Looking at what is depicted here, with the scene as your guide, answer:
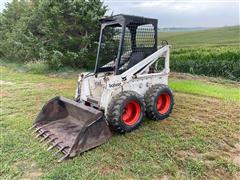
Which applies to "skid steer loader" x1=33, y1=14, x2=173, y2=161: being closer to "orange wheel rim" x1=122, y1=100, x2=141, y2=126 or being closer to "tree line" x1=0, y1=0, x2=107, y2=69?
"orange wheel rim" x1=122, y1=100, x2=141, y2=126

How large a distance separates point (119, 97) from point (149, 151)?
913mm

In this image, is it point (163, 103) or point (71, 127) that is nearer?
point (71, 127)

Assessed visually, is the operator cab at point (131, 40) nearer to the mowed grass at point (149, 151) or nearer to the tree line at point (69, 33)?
the mowed grass at point (149, 151)

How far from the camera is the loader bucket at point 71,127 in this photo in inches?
127

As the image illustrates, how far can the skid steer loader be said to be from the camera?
140 inches

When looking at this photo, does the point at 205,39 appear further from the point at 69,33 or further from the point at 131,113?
the point at 131,113

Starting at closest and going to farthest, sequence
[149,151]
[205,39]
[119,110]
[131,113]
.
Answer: [149,151] < [119,110] < [131,113] < [205,39]

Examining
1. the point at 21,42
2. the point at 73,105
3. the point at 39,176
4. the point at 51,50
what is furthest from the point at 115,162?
the point at 21,42

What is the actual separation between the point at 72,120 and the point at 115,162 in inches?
51.3

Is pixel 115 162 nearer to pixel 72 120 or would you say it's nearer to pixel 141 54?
pixel 72 120

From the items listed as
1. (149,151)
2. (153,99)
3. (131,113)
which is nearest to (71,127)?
(131,113)

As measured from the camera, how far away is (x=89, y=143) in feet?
10.9

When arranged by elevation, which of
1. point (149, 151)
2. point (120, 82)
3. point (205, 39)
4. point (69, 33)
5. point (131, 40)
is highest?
point (205, 39)

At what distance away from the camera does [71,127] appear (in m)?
3.86
